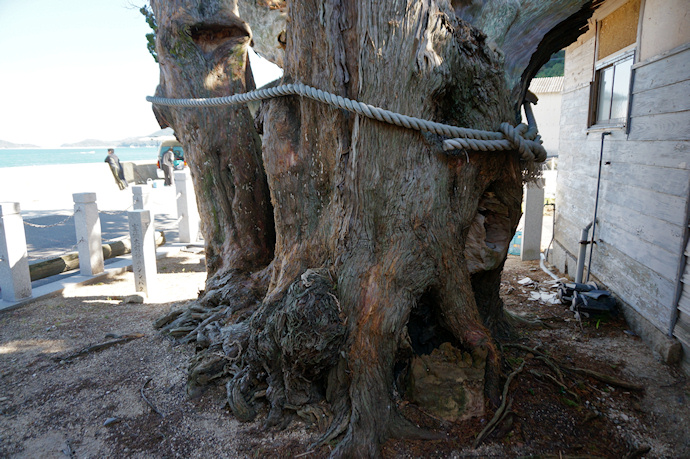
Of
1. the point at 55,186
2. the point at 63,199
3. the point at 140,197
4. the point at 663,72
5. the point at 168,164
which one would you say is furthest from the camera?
the point at 168,164

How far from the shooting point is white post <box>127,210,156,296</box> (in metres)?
6.20

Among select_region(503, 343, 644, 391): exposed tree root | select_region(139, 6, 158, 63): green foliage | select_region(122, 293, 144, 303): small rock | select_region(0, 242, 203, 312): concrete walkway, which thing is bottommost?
select_region(122, 293, 144, 303): small rock

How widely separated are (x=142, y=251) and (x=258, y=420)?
4.13 meters

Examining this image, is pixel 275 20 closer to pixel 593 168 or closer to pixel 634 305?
pixel 593 168

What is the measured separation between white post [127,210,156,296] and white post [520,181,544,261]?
6.04 m

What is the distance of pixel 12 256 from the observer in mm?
5727

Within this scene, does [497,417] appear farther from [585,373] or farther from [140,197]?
[140,197]

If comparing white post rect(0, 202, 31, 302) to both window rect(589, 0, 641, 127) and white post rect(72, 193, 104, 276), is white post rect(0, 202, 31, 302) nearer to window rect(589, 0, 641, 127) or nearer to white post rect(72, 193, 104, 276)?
white post rect(72, 193, 104, 276)

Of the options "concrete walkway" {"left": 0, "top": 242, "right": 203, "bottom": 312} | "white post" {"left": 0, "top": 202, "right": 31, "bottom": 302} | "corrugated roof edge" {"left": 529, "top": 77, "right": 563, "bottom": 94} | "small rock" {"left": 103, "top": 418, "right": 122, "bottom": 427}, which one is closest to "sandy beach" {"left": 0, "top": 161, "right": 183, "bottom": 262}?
"concrete walkway" {"left": 0, "top": 242, "right": 203, "bottom": 312}

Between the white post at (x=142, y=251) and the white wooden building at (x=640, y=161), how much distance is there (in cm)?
599

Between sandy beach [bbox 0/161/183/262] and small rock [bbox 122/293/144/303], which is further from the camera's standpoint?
sandy beach [bbox 0/161/183/262]

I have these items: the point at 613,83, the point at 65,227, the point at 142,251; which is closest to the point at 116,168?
the point at 65,227

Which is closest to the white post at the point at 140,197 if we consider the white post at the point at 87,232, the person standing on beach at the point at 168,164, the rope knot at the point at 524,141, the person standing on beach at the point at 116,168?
the white post at the point at 87,232

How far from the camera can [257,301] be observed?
429 cm
